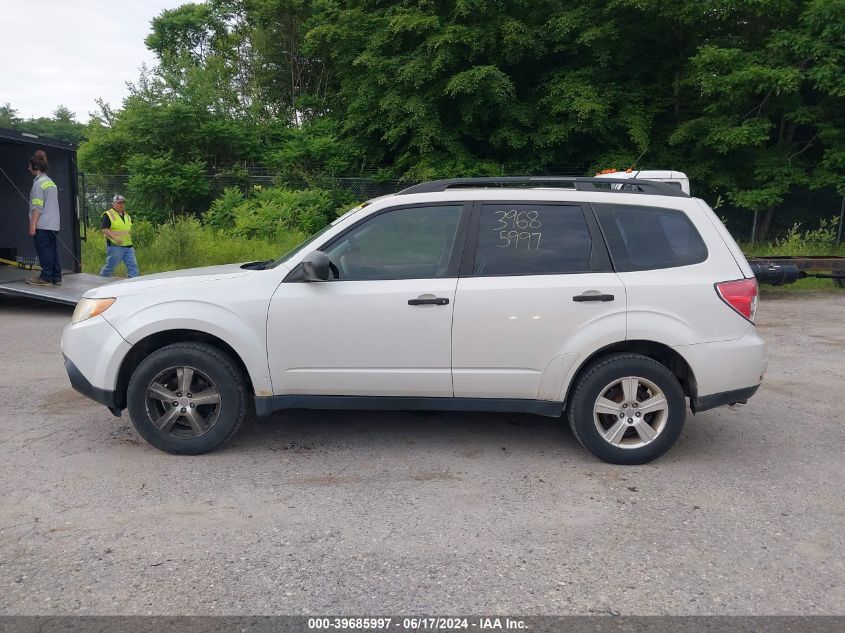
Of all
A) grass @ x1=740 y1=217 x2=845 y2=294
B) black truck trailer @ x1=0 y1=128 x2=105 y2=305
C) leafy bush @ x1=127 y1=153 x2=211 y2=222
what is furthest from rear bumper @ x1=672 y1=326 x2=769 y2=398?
leafy bush @ x1=127 y1=153 x2=211 y2=222

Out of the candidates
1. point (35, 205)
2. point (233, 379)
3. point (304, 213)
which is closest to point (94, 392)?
point (233, 379)

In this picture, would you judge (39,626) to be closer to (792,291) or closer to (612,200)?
(612,200)

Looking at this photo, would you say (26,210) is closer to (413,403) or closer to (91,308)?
(91,308)

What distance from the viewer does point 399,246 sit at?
4.76 metres

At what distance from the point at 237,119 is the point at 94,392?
21.5m

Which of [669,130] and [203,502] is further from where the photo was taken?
[669,130]

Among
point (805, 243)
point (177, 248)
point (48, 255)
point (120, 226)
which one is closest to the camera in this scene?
point (48, 255)

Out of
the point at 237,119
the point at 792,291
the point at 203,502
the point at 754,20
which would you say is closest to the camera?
the point at 203,502

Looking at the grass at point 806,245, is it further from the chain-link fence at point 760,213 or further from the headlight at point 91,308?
→ the headlight at point 91,308

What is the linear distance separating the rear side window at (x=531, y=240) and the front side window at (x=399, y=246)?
230 mm

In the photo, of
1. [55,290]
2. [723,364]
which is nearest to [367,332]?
[723,364]

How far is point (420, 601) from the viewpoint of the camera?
297 cm

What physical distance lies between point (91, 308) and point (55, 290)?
251 inches

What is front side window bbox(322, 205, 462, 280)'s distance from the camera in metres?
4.67
